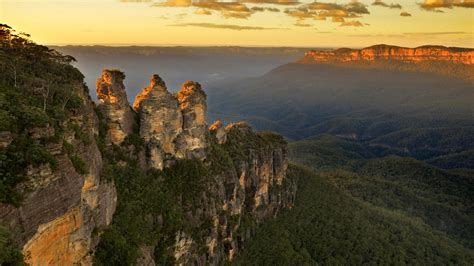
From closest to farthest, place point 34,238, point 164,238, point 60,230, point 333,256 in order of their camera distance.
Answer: point 34,238
point 60,230
point 164,238
point 333,256

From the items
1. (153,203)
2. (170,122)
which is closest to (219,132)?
(170,122)

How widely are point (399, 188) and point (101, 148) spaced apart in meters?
116

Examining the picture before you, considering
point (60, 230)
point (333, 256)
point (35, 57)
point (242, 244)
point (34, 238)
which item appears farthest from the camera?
point (333, 256)

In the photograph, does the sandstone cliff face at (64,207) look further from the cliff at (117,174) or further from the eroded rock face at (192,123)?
the eroded rock face at (192,123)

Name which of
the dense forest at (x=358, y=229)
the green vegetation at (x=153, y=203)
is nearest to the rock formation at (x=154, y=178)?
the green vegetation at (x=153, y=203)

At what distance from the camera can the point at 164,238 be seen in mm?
43438

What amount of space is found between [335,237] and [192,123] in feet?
131

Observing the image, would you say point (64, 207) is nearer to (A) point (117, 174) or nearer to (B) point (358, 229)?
(A) point (117, 174)

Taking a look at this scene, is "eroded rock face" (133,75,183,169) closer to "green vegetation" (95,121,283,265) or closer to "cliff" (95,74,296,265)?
"cliff" (95,74,296,265)

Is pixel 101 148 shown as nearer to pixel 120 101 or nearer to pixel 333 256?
pixel 120 101

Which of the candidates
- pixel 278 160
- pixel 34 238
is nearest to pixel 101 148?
pixel 34 238

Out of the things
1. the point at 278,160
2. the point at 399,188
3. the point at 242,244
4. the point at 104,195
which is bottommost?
the point at 399,188

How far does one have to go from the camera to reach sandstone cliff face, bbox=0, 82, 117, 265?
22703 mm

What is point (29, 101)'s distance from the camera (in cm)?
2880
